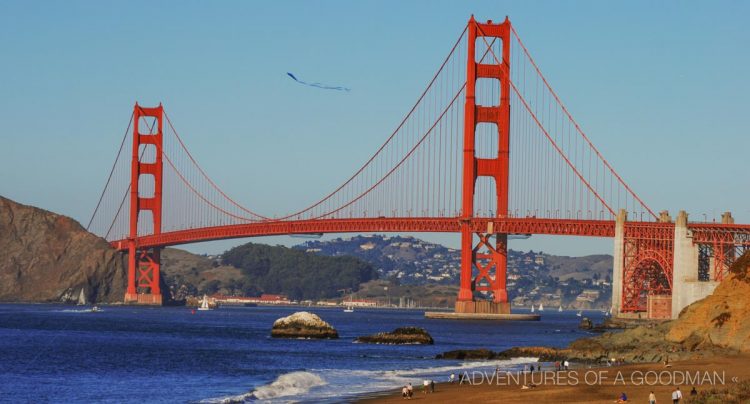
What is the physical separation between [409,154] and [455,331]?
33493 mm

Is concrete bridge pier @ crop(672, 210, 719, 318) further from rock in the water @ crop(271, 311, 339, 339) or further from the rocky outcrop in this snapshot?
the rocky outcrop

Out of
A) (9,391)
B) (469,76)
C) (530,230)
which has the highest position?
(469,76)

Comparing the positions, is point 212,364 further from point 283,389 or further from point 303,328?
point 303,328

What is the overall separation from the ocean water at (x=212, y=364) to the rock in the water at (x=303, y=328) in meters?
1.89

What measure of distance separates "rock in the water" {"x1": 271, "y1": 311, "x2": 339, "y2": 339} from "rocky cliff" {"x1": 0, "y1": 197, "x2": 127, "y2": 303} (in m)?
98.4

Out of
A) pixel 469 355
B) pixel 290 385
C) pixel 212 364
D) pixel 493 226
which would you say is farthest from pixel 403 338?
pixel 493 226

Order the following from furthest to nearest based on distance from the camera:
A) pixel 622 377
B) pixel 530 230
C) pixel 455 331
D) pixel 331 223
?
pixel 331 223, pixel 530 230, pixel 455 331, pixel 622 377

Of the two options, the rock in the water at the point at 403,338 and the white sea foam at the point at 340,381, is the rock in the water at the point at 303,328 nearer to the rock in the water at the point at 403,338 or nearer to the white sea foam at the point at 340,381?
the rock in the water at the point at 403,338

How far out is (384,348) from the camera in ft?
252

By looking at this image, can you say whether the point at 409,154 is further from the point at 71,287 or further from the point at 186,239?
the point at 71,287

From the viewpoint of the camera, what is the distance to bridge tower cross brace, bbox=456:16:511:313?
11725 centimetres

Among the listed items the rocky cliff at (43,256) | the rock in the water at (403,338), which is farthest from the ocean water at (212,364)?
the rocky cliff at (43,256)

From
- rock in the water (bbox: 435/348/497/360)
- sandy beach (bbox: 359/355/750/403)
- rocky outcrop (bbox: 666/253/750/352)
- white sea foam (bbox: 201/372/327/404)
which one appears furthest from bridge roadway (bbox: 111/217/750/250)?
white sea foam (bbox: 201/372/327/404)

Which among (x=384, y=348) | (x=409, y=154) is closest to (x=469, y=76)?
(x=409, y=154)
